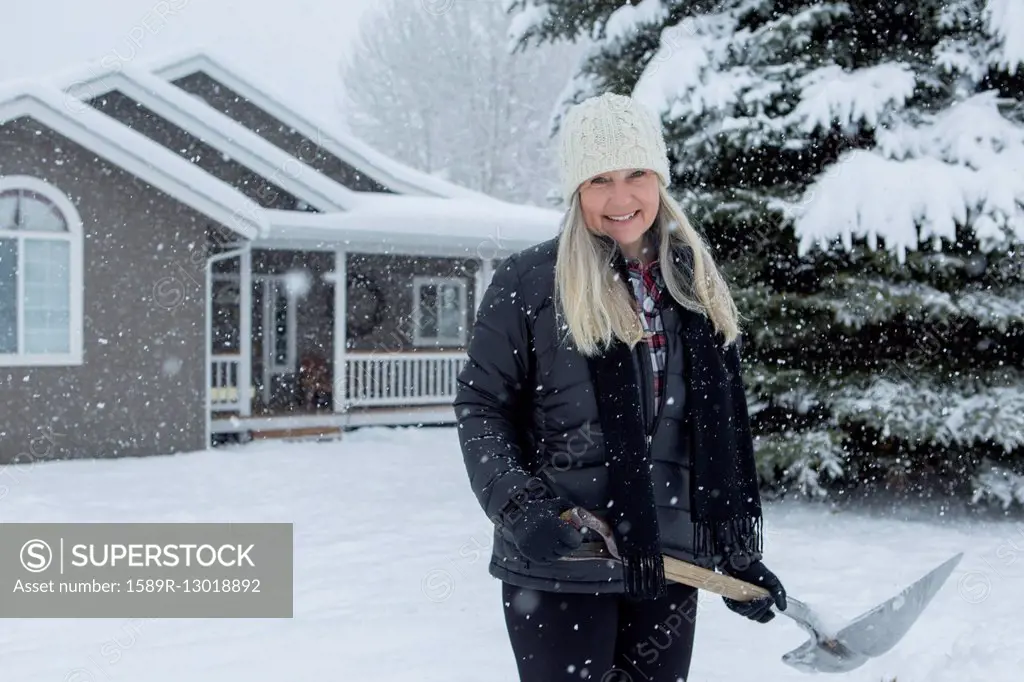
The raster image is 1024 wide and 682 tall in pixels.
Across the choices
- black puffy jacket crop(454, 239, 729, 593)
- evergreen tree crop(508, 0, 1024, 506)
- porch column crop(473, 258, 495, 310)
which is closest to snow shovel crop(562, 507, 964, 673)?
black puffy jacket crop(454, 239, 729, 593)

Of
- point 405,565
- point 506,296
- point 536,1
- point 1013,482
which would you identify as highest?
point 536,1

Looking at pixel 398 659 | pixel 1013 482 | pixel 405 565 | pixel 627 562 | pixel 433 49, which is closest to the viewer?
pixel 627 562

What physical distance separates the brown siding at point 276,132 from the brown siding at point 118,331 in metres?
5.19

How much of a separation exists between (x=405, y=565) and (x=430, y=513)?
167cm

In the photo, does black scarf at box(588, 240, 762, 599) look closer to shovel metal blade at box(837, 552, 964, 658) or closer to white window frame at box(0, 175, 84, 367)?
shovel metal blade at box(837, 552, 964, 658)

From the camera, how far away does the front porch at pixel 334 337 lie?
41.8 ft

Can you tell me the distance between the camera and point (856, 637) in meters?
3.21

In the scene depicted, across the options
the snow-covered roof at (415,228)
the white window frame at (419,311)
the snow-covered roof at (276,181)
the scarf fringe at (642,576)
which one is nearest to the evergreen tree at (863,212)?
the scarf fringe at (642,576)

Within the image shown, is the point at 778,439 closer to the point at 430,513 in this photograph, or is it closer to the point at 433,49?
the point at 430,513

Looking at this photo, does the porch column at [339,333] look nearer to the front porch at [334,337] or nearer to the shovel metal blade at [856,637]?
the front porch at [334,337]

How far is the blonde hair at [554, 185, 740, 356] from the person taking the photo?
6.94 feet

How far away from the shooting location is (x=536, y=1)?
8.09 metres

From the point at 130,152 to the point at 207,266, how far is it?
61.6 inches

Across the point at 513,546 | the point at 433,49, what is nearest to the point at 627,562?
the point at 513,546
